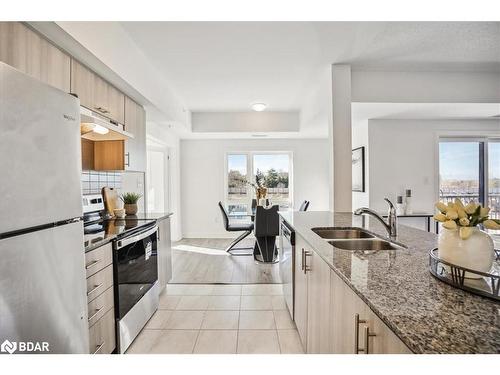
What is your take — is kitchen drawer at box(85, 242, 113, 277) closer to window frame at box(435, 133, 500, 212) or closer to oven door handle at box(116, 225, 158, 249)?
oven door handle at box(116, 225, 158, 249)

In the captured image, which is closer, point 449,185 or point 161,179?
point 449,185

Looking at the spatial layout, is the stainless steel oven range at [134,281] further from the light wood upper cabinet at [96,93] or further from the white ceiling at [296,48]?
the white ceiling at [296,48]

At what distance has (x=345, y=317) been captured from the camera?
1.12 m

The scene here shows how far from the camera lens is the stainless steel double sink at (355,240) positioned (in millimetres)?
1777

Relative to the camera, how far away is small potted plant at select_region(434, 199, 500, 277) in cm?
98

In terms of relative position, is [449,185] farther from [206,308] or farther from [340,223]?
[206,308]

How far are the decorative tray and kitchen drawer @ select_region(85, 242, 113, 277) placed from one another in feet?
5.59

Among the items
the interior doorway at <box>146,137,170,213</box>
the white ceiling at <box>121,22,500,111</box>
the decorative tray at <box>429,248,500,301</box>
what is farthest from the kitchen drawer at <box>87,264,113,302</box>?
the interior doorway at <box>146,137,170,213</box>

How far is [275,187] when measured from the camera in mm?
6301

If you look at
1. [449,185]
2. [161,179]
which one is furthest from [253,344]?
[449,185]

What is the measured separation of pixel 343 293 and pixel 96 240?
1.48 m

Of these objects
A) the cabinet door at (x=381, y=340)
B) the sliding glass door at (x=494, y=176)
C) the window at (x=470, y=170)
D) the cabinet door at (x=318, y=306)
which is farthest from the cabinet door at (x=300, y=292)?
the sliding glass door at (x=494, y=176)
